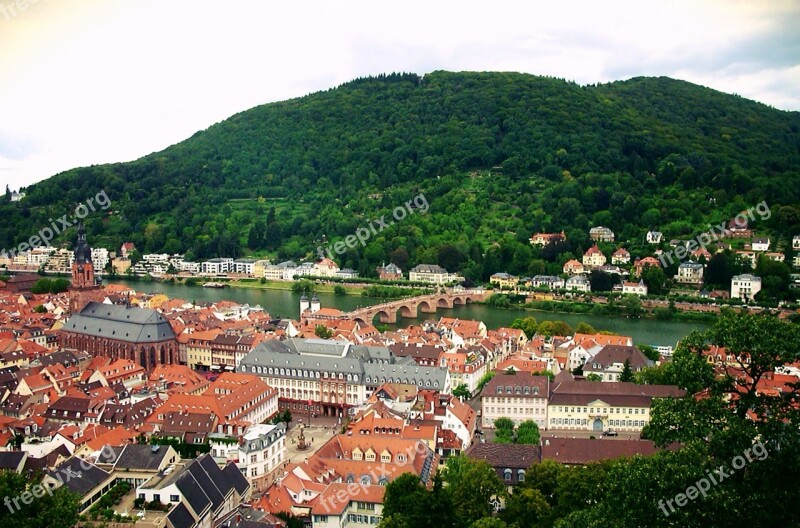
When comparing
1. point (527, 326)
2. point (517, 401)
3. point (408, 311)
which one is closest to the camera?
point (517, 401)

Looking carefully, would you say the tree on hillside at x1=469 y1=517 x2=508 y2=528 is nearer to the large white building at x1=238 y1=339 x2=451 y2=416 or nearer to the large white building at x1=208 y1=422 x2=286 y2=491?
the large white building at x1=208 y1=422 x2=286 y2=491

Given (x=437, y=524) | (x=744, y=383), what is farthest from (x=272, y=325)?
(x=744, y=383)

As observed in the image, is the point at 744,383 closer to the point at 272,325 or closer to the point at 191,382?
the point at 191,382

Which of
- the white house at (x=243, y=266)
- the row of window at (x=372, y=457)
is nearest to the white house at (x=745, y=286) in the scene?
the row of window at (x=372, y=457)

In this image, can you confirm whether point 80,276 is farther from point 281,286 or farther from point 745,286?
point 745,286

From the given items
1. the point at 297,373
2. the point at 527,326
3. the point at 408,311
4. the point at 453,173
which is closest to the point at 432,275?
the point at 408,311

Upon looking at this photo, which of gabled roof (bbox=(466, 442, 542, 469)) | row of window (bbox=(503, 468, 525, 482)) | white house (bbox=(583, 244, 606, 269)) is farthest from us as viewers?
white house (bbox=(583, 244, 606, 269))

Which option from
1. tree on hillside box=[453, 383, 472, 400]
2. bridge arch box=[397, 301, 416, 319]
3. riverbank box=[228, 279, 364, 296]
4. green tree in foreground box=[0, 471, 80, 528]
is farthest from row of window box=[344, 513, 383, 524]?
riverbank box=[228, 279, 364, 296]
